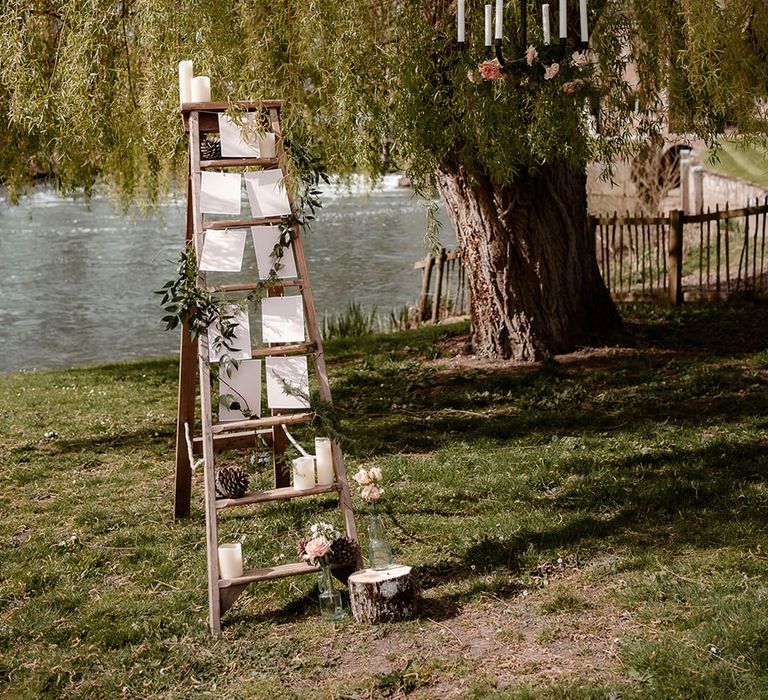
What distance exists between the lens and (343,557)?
4.88 metres

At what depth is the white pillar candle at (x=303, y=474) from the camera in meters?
4.93

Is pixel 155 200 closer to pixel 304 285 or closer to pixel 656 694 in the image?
pixel 304 285

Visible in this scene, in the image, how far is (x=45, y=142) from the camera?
934cm

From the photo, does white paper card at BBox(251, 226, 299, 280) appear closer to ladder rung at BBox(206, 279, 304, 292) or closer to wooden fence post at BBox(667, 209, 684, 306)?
ladder rung at BBox(206, 279, 304, 292)

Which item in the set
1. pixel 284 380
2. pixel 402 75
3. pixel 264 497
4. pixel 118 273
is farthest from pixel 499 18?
pixel 118 273

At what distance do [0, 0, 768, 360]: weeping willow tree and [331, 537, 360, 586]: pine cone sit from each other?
6.89 feet

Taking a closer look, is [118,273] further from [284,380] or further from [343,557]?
[343,557]

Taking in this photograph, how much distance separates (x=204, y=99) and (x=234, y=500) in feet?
6.59

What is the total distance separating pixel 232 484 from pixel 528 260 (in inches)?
209

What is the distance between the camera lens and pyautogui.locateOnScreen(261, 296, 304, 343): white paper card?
4.89 meters

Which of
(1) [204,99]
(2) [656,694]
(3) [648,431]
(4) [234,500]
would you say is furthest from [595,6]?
(2) [656,694]

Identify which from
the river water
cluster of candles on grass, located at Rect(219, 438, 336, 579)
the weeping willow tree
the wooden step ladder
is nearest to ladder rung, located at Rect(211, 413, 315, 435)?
the wooden step ladder

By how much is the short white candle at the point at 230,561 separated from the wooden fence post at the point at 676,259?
8.56 meters

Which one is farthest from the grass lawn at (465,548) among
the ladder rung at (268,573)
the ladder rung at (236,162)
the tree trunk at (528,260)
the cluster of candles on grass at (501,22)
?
the cluster of candles on grass at (501,22)
